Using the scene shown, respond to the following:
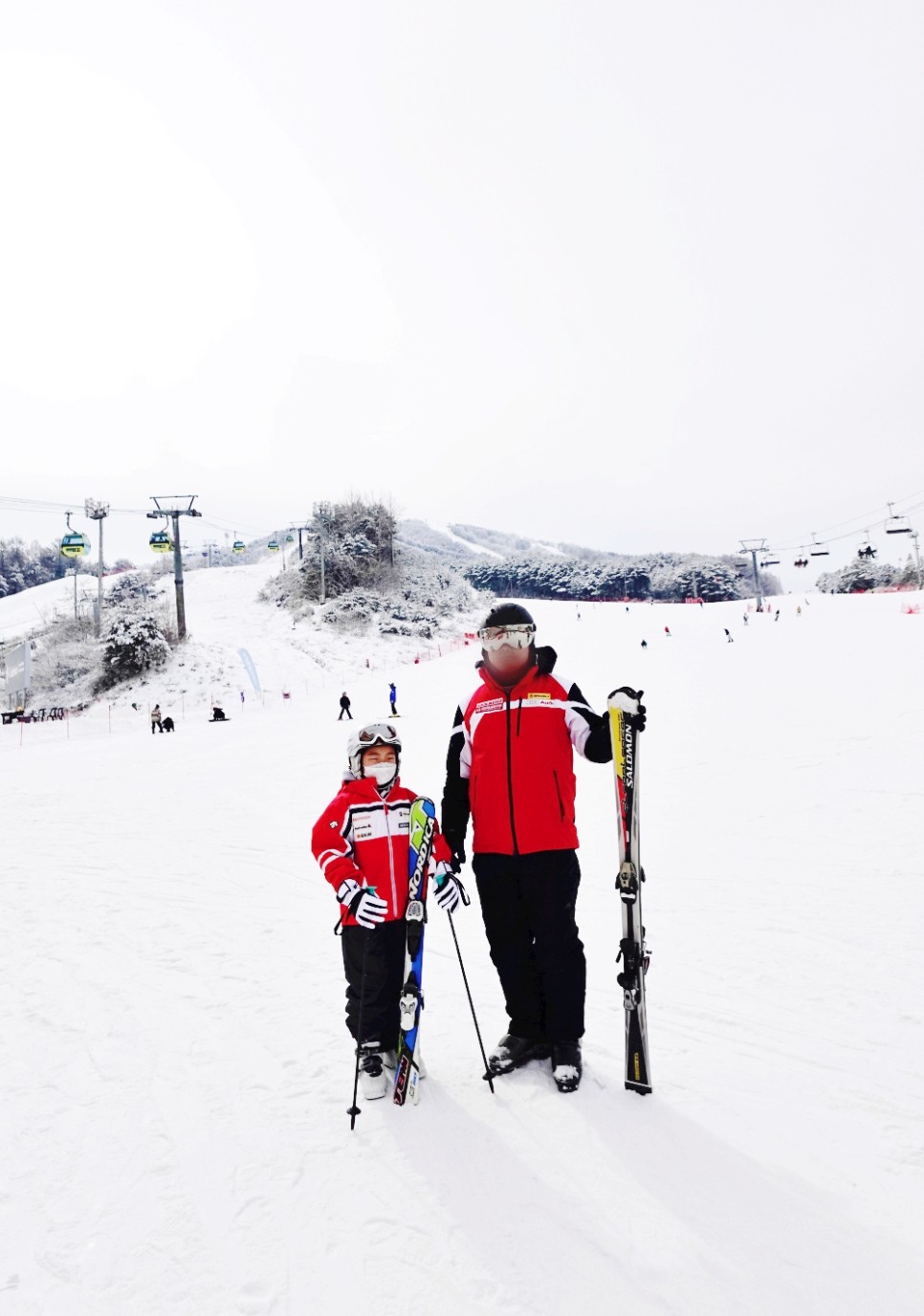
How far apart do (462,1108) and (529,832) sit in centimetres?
128

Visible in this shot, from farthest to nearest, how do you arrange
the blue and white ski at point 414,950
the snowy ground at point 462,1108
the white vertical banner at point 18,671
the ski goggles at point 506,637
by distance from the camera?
1. the white vertical banner at point 18,671
2. the ski goggles at point 506,637
3. the blue and white ski at point 414,950
4. the snowy ground at point 462,1108

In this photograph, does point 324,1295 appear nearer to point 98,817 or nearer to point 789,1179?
point 789,1179

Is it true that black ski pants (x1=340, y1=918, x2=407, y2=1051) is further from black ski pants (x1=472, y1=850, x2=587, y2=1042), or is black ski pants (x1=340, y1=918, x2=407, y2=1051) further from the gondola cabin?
the gondola cabin

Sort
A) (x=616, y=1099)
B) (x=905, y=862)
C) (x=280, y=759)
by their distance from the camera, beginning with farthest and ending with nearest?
(x=280, y=759) < (x=905, y=862) < (x=616, y=1099)

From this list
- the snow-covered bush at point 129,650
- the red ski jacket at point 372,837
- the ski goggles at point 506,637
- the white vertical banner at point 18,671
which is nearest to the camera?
the red ski jacket at point 372,837

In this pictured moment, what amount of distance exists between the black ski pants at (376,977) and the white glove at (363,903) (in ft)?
0.67

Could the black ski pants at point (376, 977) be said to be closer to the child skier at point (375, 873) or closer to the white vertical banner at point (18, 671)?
the child skier at point (375, 873)

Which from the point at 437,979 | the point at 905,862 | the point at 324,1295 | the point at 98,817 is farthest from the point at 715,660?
the point at 324,1295

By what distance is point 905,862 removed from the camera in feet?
23.6

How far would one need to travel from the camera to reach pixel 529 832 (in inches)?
134

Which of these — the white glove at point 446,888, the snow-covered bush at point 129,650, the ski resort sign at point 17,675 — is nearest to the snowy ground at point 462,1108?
the white glove at point 446,888

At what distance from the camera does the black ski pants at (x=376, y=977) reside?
11.1 ft

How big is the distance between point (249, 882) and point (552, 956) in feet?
16.7

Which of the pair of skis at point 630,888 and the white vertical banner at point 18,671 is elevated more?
the white vertical banner at point 18,671
